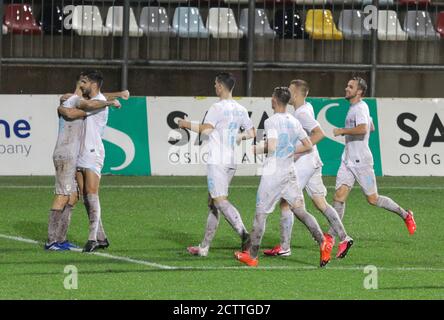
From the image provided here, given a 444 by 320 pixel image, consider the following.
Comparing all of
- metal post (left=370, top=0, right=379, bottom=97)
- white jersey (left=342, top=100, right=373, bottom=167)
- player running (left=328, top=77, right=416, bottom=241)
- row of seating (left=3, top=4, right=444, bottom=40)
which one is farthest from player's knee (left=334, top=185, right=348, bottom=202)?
row of seating (left=3, top=4, right=444, bottom=40)

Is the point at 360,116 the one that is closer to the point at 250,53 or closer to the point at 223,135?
the point at 223,135

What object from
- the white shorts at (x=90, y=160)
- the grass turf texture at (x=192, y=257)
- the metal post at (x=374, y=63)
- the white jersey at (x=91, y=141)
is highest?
the metal post at (x=374, y=63)

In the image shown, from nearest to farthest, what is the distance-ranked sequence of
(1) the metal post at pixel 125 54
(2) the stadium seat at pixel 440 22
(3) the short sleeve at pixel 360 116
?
(3) the short sleeve at pixel 360 116, (1) the metal post at pixel 125 54, (2) the stadium seat at pixel 440 22

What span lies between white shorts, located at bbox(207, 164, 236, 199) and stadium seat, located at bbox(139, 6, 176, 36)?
12.8 m

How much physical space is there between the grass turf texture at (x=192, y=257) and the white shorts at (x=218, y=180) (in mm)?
738

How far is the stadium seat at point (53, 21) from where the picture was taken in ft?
91.0

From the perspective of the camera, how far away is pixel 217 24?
2845cm

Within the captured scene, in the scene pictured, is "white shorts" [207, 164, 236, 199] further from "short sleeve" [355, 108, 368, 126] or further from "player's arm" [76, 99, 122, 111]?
"short sleeve" [355, 108, 368, 126]

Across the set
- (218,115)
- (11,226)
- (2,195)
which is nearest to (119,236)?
(11,226)

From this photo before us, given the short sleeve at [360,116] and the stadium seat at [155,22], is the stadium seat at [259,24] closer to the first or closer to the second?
the stadium seat at [155,22]

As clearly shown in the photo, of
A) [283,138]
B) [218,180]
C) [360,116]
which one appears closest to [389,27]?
[360,116]

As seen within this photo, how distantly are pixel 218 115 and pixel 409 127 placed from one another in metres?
10.4

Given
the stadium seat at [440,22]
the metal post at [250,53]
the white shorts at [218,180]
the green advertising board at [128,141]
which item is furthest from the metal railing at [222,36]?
the white shorts at [218,180]
